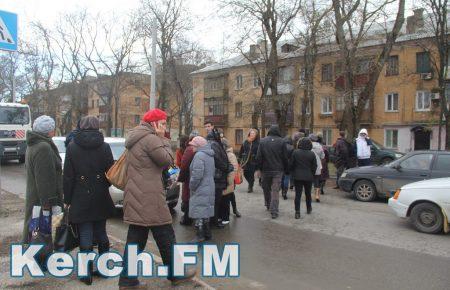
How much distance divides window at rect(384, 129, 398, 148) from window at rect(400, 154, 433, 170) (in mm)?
26445

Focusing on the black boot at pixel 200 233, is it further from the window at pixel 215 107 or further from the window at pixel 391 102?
the window at pixel 215 107

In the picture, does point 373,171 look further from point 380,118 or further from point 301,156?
point 380,118

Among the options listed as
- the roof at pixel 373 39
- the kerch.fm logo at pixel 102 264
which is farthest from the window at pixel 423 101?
the kerch.fm logo at pixel 102 264

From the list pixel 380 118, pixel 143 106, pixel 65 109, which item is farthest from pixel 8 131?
pixel 143 106

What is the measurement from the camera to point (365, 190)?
36.6 ft

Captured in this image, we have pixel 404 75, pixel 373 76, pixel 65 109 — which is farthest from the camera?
pixel 65 109

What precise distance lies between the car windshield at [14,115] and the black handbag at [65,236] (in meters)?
18.0

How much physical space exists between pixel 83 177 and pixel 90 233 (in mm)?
634

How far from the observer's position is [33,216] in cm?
455

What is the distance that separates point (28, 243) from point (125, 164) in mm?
1613

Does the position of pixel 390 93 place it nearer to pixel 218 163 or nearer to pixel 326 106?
pixel 326 106

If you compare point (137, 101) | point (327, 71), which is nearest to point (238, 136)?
point (327, 71)

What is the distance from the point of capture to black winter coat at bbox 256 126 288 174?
8.43 m

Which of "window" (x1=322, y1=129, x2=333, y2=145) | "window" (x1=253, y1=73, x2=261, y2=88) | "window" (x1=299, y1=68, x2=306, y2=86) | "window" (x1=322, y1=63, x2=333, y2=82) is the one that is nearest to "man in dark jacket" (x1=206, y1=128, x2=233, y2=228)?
"window" (x1=299, y1=68, x2=306, y2=86)
